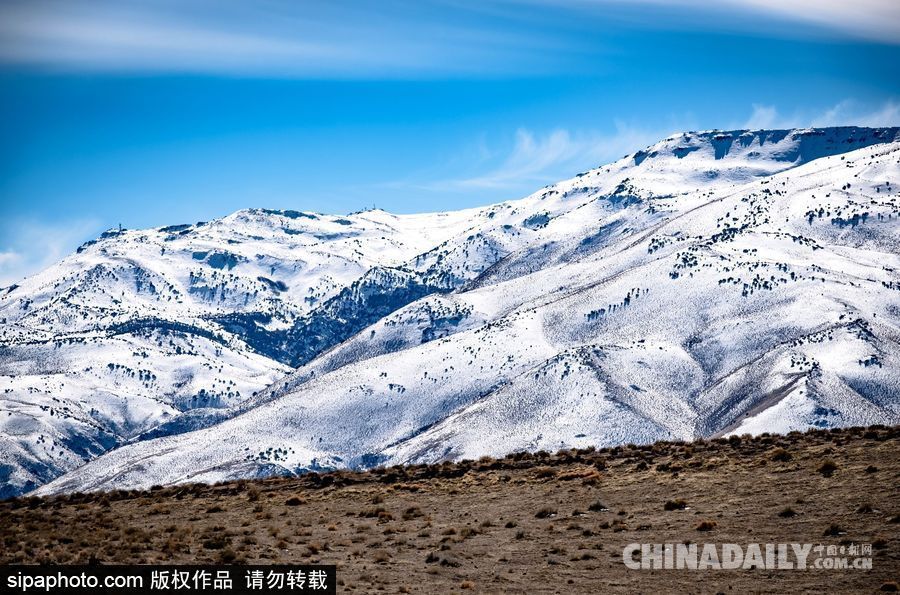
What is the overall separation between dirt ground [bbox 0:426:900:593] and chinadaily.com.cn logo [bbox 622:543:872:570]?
392mm

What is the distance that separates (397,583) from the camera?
119 ft

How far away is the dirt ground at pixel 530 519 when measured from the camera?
3622 cm

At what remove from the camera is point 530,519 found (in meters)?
44.8

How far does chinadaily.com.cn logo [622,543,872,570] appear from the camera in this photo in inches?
1395

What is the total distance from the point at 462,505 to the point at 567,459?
11719mm

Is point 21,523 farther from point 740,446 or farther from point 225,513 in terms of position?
point 740,446

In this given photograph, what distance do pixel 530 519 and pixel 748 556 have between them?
10.9 meters

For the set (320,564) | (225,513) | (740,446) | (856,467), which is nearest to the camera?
(320,564)

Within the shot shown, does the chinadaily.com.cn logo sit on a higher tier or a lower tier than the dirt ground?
lower

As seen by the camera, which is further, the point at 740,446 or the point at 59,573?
the point at 740,446

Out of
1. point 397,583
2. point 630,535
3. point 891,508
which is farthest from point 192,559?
point 891,508

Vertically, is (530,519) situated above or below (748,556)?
above

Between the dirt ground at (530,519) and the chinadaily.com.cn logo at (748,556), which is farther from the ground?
the dirt ground at (530,519)

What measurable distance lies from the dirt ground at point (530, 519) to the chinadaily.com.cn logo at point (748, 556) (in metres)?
0.39
